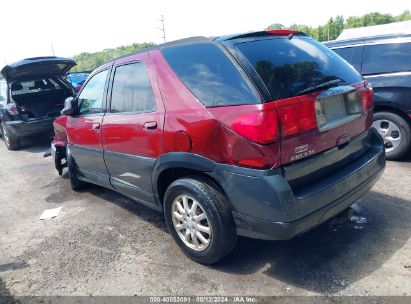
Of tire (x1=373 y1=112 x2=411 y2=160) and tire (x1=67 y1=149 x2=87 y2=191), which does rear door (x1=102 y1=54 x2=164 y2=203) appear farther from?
tire (x1=373 y1=112 x2=411 y2=160)

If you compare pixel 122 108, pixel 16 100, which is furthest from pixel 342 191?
pixel 16 100

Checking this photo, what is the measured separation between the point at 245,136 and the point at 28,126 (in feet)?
24.0

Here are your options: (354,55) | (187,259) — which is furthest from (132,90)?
(354,55)

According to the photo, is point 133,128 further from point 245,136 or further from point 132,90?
point 245,136

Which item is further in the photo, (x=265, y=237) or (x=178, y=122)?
(x=178, y=122)

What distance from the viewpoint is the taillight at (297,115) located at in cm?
234

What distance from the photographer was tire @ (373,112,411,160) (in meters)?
4.96

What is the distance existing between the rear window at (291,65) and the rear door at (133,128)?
0.94 m

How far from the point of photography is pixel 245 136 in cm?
237

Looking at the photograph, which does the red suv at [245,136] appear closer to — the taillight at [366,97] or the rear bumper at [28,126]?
the taillight at [366,97]

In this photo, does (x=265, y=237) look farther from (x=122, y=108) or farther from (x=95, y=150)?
(x=95, y=150)

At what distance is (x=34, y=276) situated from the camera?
3.12 m

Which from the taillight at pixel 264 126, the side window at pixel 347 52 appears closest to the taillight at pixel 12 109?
the side window at pixel 347 52

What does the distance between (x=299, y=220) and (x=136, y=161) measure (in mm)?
1700
